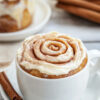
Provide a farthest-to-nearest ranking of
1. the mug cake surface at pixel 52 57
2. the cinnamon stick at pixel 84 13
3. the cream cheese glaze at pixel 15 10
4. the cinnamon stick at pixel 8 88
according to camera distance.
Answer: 1. the cinnamon stick at pixel 84 13
2. the cream cheese glaze at pixel 15 10
3. the cinnamon stick at pixel 8 88
4. the mug cake surface at pixel 52 57

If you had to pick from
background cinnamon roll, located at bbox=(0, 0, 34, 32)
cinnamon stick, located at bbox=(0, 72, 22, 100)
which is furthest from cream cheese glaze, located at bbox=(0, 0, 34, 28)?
cinnamon stick, located at bbox=(0, 72, 22, 100)

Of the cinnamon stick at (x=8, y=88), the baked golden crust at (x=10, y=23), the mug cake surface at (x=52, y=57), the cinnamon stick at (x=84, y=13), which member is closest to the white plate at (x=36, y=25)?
the baked golden crust at (x=10, y=23)

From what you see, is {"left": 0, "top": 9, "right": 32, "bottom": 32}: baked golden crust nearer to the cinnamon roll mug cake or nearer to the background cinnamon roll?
the background cinnamon roll

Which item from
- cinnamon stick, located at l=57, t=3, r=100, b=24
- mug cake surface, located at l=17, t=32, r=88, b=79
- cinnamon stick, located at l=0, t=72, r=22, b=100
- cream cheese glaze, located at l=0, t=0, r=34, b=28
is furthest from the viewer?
cinnamon stick, located at l=57, t=3, r=100, b=24

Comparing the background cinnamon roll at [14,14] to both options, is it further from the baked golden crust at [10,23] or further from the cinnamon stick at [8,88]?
the cinnamon stick at [8,88]

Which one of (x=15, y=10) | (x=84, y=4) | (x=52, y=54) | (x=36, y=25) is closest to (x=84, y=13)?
(x=84, y=4)

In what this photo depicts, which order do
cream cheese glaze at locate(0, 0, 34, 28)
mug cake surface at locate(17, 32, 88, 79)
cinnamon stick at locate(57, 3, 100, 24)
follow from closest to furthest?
mug cake surface at locate(17, 32, 88, 79) < cream cheese glaze at locate(0, 0, 34, 28) < cinnamon stick at locate(57, 3, 100, 24)

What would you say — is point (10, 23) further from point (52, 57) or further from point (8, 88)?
point (52, 57)

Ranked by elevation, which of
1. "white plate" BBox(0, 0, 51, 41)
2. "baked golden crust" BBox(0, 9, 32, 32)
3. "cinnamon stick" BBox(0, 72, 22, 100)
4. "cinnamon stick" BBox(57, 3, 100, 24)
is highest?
"cinnamon stick" BBox(0, 72, 22, 100)
